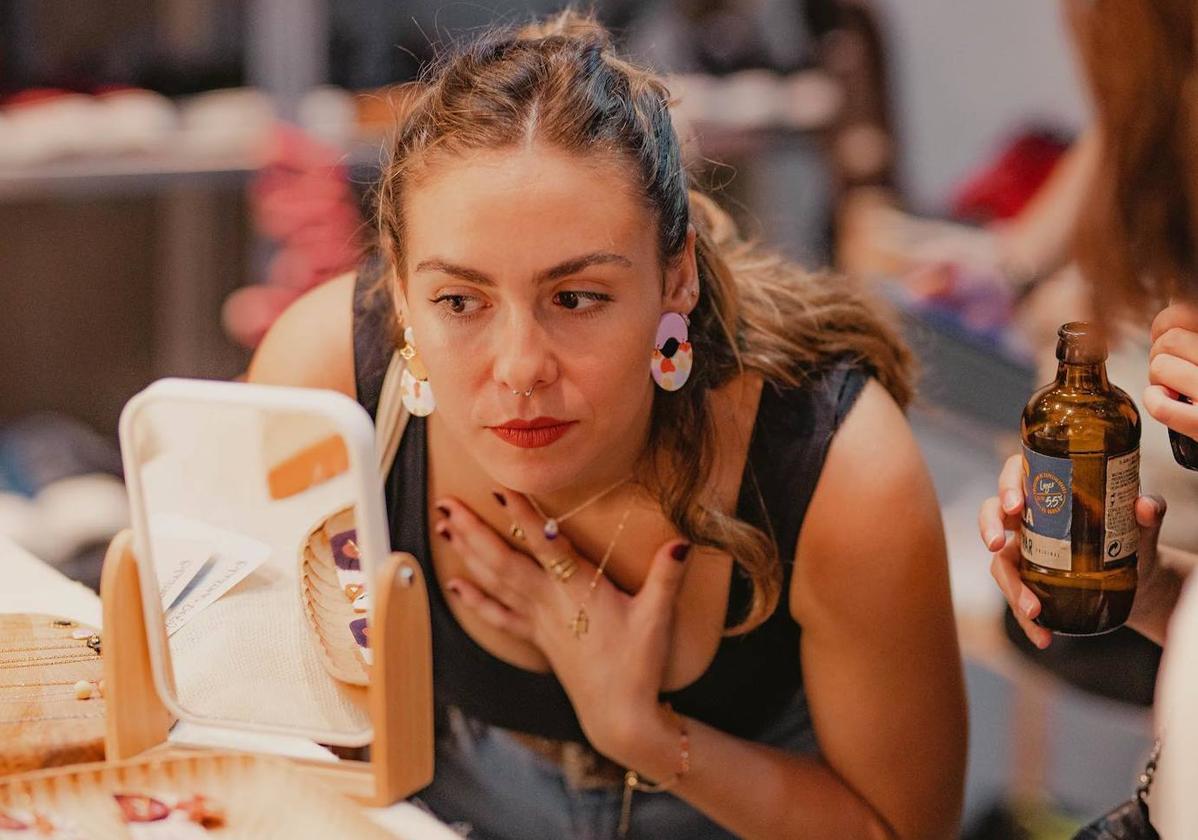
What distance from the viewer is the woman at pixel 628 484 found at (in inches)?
48.9

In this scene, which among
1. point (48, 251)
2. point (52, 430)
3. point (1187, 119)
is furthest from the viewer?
point (48, 251)

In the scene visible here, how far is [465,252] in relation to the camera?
4.00 ft

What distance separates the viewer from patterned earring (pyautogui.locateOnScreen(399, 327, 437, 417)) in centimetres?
136

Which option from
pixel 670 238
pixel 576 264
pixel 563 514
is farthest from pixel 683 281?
pixel 563 514

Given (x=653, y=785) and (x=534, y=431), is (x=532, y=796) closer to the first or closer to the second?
(x=653, y=785)

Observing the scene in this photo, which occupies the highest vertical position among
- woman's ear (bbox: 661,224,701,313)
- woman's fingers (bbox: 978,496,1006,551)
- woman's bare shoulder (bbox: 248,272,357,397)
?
woman's ear (bbox: 661,224,701,313)

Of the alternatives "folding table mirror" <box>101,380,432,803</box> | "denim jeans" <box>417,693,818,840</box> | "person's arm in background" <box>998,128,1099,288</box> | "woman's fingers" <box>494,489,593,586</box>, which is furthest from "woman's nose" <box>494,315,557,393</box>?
"person's arm in background" <box>998,128,1099,288</box>

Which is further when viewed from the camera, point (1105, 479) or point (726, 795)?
point (726, 795)

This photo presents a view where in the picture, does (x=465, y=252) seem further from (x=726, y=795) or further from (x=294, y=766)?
(x=726, y=795)

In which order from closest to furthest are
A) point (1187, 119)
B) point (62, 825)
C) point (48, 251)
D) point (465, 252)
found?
point (1187, 119) < point (62, 825) < point (465, 252) < point (48, 251)

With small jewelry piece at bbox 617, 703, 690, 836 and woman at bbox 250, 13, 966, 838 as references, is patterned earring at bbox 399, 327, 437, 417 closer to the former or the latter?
woman at bbox 250, 13, 966, 838

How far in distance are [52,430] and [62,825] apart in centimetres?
218

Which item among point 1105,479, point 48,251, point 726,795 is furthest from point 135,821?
point 48,251

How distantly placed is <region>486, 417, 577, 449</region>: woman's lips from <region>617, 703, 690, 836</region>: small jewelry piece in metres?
0.34
